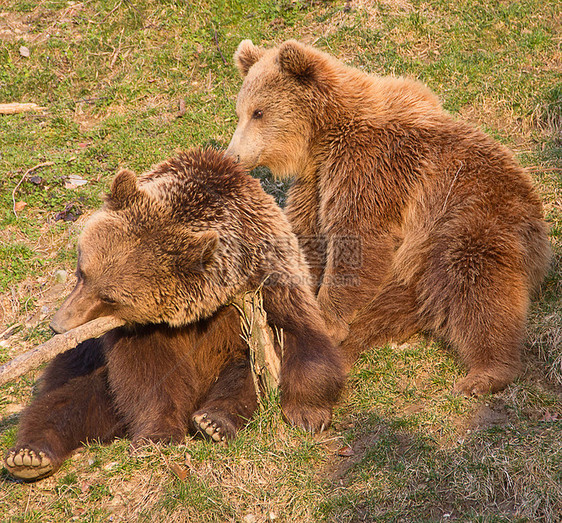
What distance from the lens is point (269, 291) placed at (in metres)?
4.93

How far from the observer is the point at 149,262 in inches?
177

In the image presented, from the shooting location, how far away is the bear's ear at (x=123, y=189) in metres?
4.59

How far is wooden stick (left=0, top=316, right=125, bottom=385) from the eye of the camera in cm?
374

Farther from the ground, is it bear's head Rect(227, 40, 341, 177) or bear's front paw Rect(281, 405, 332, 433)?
bear's head Rect(227, 40, 341, 177)

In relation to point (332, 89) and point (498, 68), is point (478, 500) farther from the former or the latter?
point (498, 68)

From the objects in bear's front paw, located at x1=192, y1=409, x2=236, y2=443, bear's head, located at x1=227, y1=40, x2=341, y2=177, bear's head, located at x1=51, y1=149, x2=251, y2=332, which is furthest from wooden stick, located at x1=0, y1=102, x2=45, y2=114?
bear's front paw, located at x1=192, y1=409, x2=236, y2=443

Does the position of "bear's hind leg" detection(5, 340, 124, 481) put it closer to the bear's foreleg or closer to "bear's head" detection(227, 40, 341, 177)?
the bear's foreleg

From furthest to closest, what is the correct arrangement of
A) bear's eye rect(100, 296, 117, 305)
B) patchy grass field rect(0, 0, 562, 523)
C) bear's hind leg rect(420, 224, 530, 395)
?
1. bear's hind leg rect(420, 224, 530, 395)
2. bear's eye rect(100, 296, 117, 305)
3. patchy grass field rect(0, 0, 562, 523)

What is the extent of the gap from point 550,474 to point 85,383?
3.37 metres

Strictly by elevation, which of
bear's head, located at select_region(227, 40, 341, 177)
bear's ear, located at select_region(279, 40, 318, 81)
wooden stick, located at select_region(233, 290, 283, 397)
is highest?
bear's ear, located at select_region(279, 40, 318, 81)

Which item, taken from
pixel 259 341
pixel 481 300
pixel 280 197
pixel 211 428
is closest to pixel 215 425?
pixel 211 428

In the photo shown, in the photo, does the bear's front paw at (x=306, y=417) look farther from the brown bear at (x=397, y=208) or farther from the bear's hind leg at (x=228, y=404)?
the brown bear at (x=397, y=208)

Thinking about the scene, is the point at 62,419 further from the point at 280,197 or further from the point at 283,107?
the point at 280,197

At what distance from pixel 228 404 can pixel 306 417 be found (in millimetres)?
552
